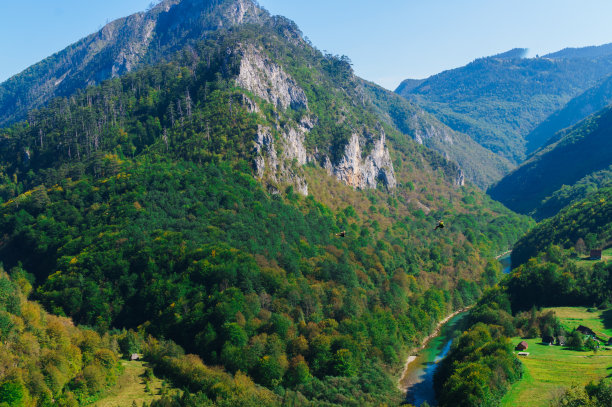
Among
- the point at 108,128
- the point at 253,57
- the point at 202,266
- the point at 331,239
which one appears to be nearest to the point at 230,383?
the point at 202,266

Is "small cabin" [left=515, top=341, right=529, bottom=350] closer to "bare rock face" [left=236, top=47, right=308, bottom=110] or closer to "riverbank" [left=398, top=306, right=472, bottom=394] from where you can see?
"riverbank" [left=398, top=306, right=472, bottom=394]

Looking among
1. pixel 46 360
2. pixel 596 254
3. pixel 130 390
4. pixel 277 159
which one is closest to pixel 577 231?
pixel 596 254

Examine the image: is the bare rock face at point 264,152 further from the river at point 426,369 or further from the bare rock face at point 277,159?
the river at point 426,369

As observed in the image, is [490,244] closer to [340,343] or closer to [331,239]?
[331,239]

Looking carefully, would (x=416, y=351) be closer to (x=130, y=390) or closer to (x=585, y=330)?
(x=585, y=330)

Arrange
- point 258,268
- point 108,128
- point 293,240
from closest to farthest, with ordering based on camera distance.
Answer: point 258,268 < point 293,240 < point 108,128

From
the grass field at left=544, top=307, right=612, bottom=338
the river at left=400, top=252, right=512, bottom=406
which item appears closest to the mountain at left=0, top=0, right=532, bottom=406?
the river at left=400, top=252, right=512, bottom=406

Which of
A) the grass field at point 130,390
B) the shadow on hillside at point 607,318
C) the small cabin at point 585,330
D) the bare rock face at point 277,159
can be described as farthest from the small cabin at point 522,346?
the bare rock face at point 277,159
